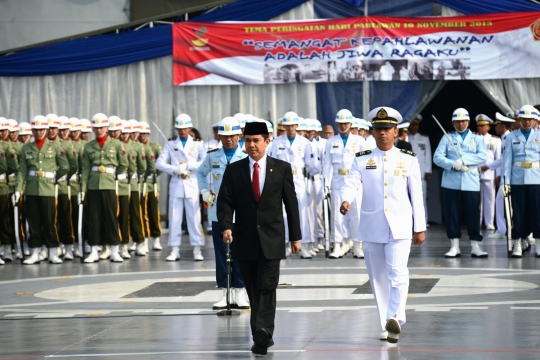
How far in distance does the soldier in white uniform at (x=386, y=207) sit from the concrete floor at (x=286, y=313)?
1.94 ft

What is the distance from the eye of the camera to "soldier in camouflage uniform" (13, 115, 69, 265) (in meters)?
19.6

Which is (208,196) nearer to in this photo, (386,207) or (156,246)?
(386,207)

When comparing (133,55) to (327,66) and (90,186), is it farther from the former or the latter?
(90,186)

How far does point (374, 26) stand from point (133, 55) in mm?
5304

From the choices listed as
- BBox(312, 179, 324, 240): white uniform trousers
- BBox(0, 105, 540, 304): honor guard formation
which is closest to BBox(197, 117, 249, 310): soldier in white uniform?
BBox(0, 105, 540, 304): honor guard formation

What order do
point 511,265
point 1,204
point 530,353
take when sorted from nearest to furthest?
1. point 530,353
2. point 511,265
3. point 1,204

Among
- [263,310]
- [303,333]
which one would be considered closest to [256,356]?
[263,310]

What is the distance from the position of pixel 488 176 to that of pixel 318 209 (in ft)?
17.0

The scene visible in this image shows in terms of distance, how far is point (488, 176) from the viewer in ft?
82.3

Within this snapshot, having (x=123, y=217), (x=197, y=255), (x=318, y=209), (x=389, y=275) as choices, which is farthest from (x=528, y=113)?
(x=389, y=275)

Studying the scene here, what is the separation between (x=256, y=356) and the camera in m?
9.74

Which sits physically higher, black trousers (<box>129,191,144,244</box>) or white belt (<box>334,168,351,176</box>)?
white belt (<box>334,168,351,176</box>)

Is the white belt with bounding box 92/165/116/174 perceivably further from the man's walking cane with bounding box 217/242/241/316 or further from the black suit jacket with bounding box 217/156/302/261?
the black suit jacket with bounding box 217/156/302/261

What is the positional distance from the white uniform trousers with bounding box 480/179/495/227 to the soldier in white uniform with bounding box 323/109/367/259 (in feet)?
20.1
